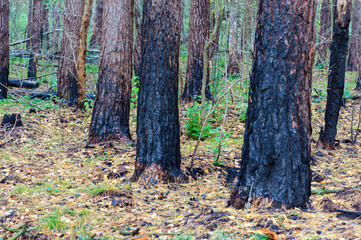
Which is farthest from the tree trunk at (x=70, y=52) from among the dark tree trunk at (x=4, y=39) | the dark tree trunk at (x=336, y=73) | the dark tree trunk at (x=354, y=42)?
the dark tree trunk at (x=354, y=42)

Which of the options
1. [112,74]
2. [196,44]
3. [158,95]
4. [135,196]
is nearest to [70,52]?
[196,44]

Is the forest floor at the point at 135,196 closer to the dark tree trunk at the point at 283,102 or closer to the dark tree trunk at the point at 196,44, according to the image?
the dark tree trunk at the point at 283,102

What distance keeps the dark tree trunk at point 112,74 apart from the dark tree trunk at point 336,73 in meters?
4.25

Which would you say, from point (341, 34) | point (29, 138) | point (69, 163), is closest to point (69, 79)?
point (29, 138)

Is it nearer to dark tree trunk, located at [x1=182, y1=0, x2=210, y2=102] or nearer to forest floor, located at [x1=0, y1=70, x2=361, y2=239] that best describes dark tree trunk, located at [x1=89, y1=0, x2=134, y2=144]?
forest floor, located at [x1=0, y1=70, x2=361, y2=239]

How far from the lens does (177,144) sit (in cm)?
505

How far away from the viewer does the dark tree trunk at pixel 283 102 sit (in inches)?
134

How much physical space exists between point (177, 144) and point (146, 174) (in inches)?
24.9

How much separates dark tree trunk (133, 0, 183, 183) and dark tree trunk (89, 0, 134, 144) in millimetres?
2145

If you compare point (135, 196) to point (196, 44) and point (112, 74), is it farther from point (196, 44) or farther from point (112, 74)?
point (196, 44)

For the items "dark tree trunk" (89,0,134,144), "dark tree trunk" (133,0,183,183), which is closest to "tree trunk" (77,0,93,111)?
"dark tree trunk" (89,0,134,144)

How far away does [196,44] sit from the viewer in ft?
33.2

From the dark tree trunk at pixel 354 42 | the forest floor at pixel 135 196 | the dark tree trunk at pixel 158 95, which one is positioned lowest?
the forest floor at pixel 135 196

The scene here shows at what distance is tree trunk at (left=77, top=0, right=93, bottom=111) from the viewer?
8.68 metres
